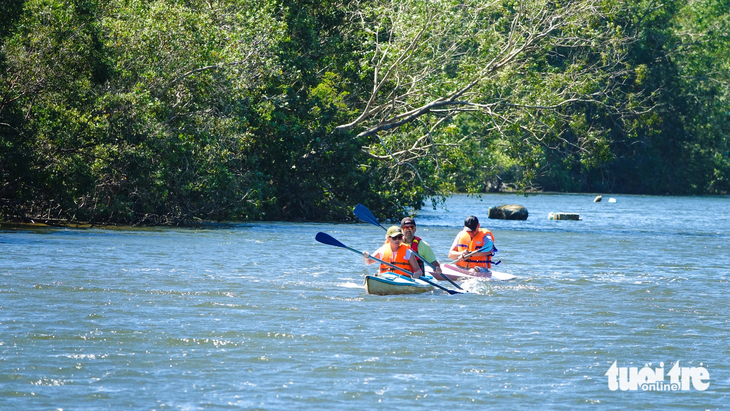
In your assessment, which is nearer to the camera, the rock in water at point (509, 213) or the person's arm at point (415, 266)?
the person's arm at point (415, 266)

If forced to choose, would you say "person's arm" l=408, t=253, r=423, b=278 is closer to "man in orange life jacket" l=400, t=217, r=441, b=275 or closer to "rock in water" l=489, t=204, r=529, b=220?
"man in orange life jacket" l=400, t=217, r=441, b=275

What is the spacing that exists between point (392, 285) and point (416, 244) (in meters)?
1.27

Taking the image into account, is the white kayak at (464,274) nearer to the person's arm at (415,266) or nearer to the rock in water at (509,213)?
the person's arm at (415,266)

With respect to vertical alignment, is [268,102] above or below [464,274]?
above

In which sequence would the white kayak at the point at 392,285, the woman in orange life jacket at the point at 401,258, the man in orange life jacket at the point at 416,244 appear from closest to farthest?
the white kayak at the point at 392,285
the woman in orange life jacket at the point at 401,258
the man in orange life jacket at the point at 416,244

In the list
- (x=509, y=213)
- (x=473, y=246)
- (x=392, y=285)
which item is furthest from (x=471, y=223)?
(x=509, y=213)

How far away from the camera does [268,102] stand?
2748cm

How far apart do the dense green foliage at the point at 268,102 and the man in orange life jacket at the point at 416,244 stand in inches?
391

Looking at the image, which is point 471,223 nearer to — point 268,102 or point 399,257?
point 399,257

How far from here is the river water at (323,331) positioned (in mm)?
8227

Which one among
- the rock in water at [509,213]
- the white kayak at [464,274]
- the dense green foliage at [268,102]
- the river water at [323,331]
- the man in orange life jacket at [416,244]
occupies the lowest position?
the river water at [323,331]

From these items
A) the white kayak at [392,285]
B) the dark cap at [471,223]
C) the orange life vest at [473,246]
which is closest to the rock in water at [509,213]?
the orange life vest at [473,246]

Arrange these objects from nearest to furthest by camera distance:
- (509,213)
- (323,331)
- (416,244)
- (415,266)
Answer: (323,331) < (415,266) < (416,244) < (509,213)

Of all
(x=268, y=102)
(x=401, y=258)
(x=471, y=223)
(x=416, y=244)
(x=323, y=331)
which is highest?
(x=268, y=102)
